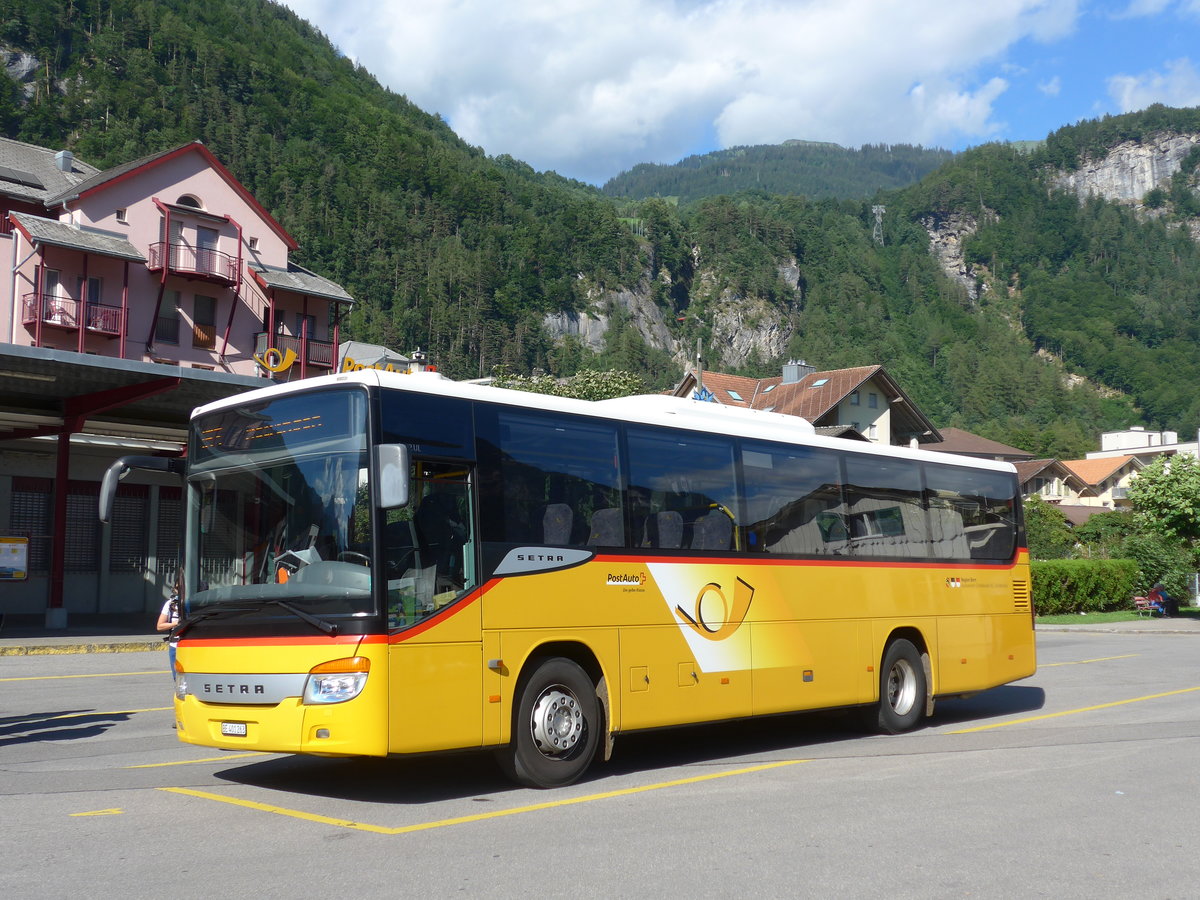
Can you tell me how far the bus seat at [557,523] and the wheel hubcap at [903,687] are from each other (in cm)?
520

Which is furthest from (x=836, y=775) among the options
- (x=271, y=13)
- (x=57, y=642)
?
(x=271, y=13)

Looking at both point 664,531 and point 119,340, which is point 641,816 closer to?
point 664,531

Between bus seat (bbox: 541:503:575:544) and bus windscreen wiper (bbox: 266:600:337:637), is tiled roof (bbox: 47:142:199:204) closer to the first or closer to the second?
bus seat (bbox: 541:503:575:544)

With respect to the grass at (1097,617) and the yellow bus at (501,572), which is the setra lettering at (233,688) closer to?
the yellow bus at (501,572)

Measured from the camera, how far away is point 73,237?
3972cm

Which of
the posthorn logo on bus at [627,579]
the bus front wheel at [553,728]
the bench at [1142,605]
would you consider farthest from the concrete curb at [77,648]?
the bench at [1142,605]

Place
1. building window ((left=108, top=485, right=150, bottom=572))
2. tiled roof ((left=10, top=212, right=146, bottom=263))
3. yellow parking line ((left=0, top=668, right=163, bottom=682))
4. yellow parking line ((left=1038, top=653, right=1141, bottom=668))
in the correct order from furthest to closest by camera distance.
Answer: tiled roof ((left=10, top=212, right=146, bottom=263)), building window ((left=108, top=485, right=150, bottom=572)), yellow parking line ((left=1038, top=653, right=1141, bottom=668)), yellow parking line ((left=0, top=668, right=163, bottom=682))

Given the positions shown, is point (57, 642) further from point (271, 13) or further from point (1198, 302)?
point (1198, 302)

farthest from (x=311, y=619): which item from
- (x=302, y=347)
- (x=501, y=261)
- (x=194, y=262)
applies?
(x=501, y=261)

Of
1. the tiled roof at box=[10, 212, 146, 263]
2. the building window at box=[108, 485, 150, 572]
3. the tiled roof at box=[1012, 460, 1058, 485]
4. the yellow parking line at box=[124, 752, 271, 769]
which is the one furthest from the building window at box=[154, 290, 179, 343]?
the tiled roof at box=[1012, 460, 1058, 485]

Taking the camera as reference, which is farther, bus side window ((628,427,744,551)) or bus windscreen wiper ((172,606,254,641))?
bus side window ((628,427,744,551))

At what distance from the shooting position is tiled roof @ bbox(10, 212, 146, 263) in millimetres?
38438

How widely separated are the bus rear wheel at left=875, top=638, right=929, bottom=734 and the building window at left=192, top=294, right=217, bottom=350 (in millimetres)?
37407

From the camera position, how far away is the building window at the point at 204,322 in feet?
147
